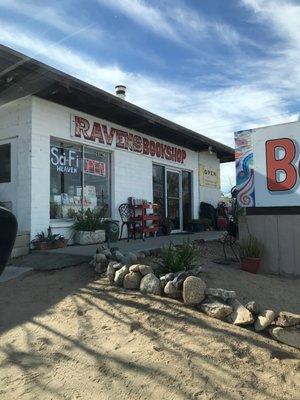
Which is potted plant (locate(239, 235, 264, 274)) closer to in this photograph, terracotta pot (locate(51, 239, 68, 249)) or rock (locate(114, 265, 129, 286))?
rock (locate(114, 265, 129, 286))

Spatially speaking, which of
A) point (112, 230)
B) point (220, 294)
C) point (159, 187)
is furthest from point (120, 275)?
point (159, 187)

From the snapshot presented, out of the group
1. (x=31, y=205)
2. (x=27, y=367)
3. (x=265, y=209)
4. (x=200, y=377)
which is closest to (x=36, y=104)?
(x=31, y=205)

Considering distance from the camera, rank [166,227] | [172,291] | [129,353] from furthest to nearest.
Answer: [166,227]
[172,291]
[129,353]

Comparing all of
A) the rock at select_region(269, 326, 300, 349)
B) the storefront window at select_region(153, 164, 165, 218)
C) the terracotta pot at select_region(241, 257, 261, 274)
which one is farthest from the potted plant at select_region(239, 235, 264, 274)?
the storefront window at select_region(153, 164, 165, 218)

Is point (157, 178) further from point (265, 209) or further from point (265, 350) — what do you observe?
point (265, 350)

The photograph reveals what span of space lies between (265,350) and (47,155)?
6.35 metres

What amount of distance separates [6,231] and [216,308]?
322cm

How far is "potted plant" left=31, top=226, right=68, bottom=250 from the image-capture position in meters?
8.55

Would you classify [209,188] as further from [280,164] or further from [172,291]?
[172,291]

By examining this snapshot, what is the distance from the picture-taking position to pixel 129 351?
4.12 meters

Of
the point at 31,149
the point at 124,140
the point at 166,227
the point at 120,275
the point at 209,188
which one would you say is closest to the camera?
the point at 120,275

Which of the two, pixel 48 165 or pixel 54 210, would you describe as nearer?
pixel 48 165

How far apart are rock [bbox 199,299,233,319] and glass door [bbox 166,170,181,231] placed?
8788 mm

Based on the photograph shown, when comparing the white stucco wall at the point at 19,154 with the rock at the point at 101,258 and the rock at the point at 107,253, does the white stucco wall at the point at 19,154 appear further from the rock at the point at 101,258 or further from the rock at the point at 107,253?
the rock at the point at 101,258
